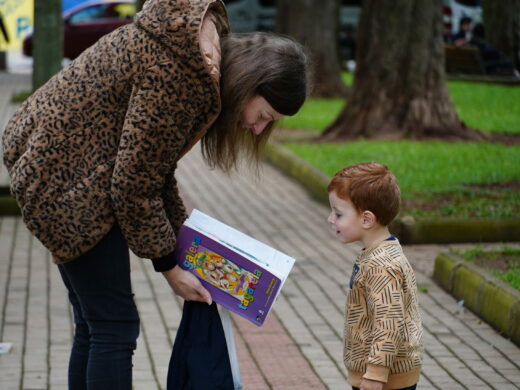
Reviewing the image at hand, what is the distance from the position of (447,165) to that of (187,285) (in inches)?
280

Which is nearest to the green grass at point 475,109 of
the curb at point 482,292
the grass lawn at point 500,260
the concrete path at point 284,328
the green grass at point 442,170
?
the green grass at point 442,170

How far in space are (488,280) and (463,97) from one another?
11970 mm

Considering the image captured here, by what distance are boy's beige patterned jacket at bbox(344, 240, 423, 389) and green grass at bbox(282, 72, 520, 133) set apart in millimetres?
10120

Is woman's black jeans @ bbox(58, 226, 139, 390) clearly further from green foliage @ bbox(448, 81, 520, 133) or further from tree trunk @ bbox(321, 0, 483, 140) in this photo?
green foliage @ bbox(448, 81, 520, 133)

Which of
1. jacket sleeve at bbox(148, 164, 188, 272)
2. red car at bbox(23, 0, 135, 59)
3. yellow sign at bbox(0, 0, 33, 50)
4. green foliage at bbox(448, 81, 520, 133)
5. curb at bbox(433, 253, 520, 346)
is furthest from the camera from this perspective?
yellow sign at bbox(0, 0, 33, 50)

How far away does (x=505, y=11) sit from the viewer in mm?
22422

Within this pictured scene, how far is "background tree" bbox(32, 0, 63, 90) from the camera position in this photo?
9281 mm

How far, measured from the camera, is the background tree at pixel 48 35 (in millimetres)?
9281

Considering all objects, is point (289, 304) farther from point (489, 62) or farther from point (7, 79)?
point (7, 79)

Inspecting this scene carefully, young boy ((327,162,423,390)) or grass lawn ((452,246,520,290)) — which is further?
grass lawn ((452,246,520,290))

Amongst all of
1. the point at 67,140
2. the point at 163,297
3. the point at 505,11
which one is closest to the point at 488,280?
the point at 163,297

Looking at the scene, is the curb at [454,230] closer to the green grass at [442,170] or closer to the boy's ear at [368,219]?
the green grass at [442,170]

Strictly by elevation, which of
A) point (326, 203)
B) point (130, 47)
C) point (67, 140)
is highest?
point (130, 47)

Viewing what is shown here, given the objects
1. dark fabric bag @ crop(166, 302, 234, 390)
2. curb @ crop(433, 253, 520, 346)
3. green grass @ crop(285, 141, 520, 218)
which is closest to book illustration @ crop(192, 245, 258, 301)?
dark fabric bag @ crop(166, 302, 234, 390)
